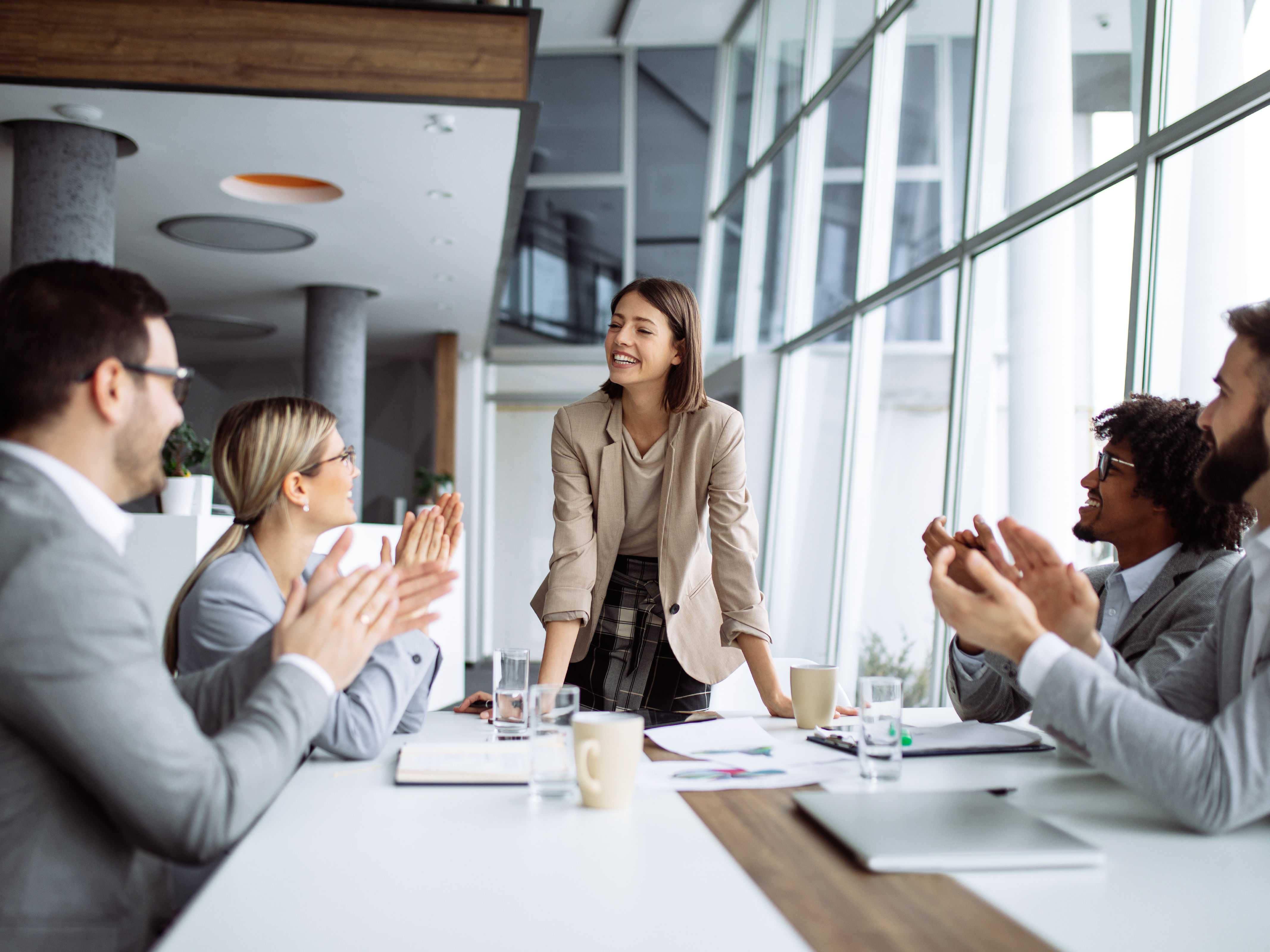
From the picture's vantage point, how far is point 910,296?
4.89 meters

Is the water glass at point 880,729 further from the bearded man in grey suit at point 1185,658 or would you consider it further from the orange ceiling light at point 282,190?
the orange ceiling light at point 282,190

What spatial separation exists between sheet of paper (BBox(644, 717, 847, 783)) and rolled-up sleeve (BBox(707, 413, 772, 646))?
413mm

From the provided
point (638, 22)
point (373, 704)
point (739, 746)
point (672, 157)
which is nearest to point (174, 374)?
point (373, 704)

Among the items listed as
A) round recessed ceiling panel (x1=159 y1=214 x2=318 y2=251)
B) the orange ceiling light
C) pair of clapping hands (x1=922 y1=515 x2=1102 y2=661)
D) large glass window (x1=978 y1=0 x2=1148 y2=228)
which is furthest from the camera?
round recessed ceiling panel (x1=159 y1=214 x2=318 y2=251)

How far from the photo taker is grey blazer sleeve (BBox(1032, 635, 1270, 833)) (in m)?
1.03

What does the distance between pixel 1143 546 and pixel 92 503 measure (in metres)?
1.64

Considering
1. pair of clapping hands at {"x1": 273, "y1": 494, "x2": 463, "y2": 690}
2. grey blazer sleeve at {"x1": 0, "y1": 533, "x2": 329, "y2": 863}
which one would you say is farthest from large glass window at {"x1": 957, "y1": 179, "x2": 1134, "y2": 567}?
grey blazer sleeve at {"x1": 0, "y1": 533, "x2": 329, "y2": 863}

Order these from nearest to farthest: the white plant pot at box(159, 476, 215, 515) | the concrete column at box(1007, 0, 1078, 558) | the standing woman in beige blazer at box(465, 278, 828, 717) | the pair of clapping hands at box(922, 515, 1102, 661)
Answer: the pair of clapping hands at box(922, 515, 1102, 661), the standing woman in beige blazer at box(465, 278, 828, 717), the concrete column at box(1007, 0, 1078, 558), the white plant pot at box(159, 476, 215, 515)

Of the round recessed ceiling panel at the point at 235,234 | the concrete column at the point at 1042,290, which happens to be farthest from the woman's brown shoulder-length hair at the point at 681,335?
the round recessed ceiling panel at the point at 235,234

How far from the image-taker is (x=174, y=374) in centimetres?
108

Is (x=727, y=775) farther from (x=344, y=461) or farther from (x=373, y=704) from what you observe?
(x=344, y=461)

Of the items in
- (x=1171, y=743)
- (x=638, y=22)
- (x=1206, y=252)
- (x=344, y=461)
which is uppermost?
(x=638, y=22)

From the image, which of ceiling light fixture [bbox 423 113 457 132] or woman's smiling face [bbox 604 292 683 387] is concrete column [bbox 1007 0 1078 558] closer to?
woman's smiling face [bbox 604 292 683 387]

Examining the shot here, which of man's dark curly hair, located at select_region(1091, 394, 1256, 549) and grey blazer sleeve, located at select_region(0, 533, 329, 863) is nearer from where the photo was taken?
grey blazer sleeve, located at select_region(0, 533, 329, 863)
